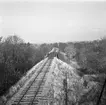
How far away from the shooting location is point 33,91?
54.9 ft

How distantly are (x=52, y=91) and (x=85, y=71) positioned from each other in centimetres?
1688

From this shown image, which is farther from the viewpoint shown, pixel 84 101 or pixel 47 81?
pixel 47 81

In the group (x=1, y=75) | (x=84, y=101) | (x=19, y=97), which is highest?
(x=1, y=75)

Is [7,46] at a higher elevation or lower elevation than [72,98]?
higher

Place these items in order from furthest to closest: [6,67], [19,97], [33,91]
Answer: [6,67] < [33,91] < [19,97]

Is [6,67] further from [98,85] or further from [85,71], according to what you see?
[85,71]

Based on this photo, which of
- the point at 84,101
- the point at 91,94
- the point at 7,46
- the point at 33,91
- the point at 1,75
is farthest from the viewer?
the point at 7,46

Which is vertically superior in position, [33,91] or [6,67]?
[6,67]

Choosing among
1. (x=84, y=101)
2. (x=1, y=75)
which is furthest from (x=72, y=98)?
(x=1, y=75)

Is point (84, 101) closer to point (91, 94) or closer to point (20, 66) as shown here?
point (91, 94)

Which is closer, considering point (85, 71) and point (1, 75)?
point (1, 75)

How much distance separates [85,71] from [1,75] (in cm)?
1845

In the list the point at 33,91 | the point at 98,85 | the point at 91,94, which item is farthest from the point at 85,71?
the point at 33,91

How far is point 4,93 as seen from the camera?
18.5 meters
